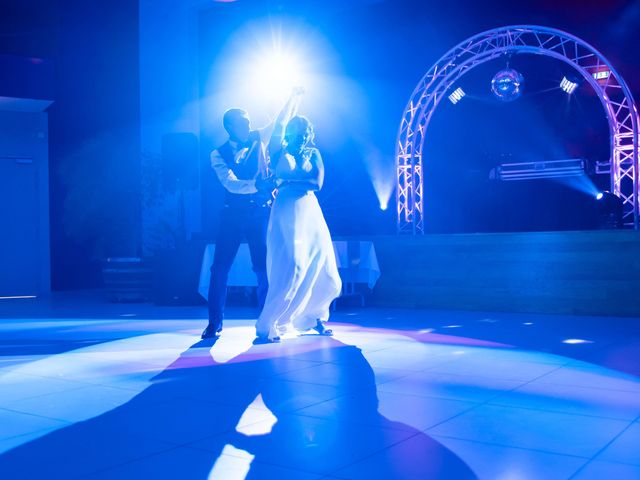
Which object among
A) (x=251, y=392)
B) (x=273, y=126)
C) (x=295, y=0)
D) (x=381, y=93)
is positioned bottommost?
(x=251, y=392)

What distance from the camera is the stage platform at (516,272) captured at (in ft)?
17.4

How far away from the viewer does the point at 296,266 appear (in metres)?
A: 4.03

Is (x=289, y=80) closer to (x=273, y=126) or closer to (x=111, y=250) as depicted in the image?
(x=111, y=250)

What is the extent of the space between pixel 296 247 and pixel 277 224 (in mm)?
191

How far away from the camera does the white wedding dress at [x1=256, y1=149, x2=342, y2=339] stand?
4.04 m

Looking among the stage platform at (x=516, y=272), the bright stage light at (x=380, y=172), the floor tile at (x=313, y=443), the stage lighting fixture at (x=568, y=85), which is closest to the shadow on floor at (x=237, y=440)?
the floor tile at (x=313, y=443)

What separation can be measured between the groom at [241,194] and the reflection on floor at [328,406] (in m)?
0.49

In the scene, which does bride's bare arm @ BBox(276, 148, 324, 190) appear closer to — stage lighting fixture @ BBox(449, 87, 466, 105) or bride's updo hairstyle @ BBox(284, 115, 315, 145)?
bride's updo hairstyle @ BBox(284, 115, 315, 145)

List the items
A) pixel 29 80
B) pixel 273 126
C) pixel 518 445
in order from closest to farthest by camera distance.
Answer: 1. pixel 518 445
2. pixel 273 126
3. pixel 29 80

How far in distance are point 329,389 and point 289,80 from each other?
7.74 m

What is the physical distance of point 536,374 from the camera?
2.88 metres

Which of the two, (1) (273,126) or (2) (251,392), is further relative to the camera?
(1) (273,126)

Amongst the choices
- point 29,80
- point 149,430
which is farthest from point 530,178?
point 149,430

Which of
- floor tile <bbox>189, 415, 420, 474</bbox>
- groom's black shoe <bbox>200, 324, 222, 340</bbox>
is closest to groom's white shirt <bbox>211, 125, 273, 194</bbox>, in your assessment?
groom's black shoe <bbox>200, 324, 222, 340</bbox>
